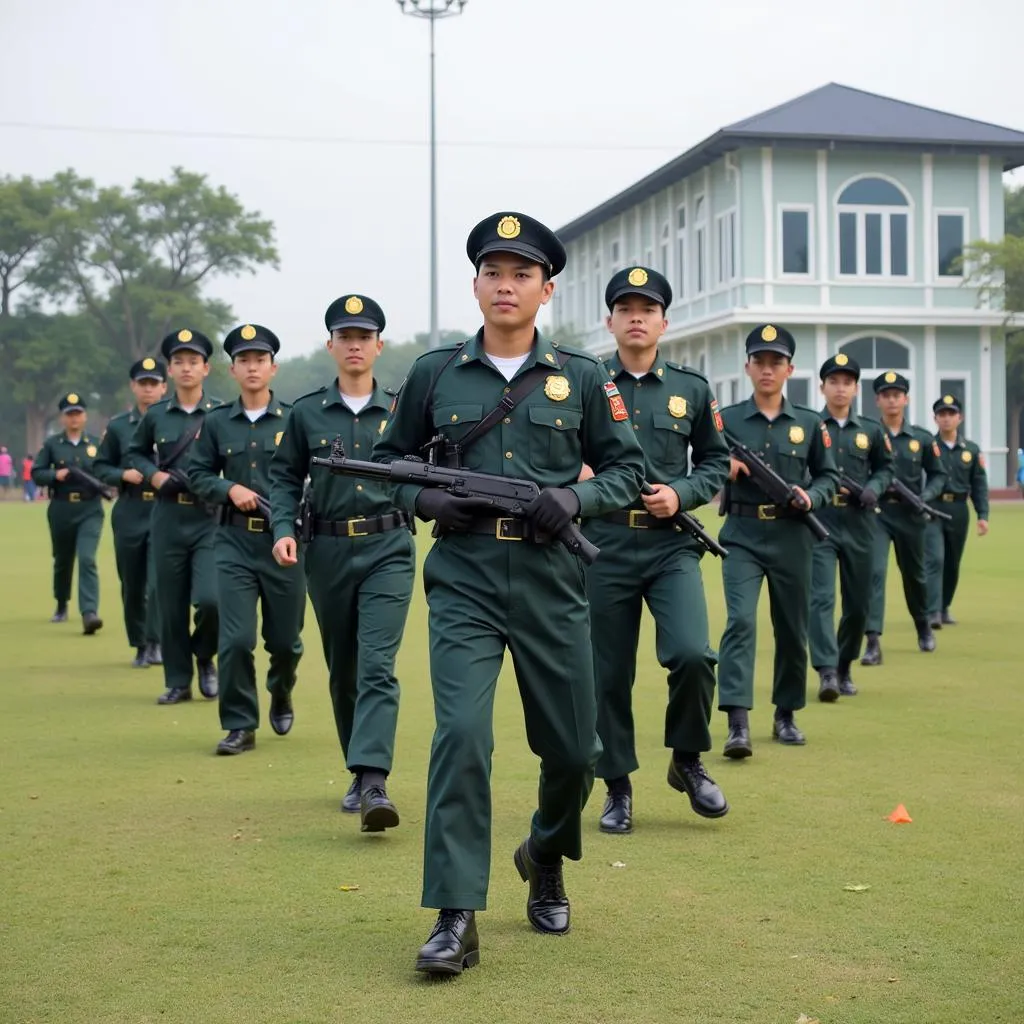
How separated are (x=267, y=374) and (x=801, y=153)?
4159cm

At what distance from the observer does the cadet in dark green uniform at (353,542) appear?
7.43 meters

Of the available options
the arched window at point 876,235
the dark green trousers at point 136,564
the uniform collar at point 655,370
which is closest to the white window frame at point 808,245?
the arched window at point 876,235

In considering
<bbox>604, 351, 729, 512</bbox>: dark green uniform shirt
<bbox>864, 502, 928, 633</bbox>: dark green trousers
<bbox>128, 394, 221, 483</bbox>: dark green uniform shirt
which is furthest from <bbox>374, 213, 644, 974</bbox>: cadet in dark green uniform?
<bbox>864, 502, 928, 633</bbox>: dark green trousers

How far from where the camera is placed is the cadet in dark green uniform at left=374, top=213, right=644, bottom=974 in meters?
5.26

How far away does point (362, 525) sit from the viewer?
304 inches

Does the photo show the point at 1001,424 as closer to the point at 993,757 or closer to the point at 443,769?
the point at 993,757

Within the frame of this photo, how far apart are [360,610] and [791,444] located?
2930 mm

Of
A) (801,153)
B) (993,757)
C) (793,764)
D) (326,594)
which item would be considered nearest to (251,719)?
(326,594)

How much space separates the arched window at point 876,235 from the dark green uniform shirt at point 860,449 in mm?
38709

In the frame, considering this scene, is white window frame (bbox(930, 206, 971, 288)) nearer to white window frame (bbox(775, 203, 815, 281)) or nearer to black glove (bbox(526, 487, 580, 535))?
white window frame (bbox(775, 203, 815, 281))

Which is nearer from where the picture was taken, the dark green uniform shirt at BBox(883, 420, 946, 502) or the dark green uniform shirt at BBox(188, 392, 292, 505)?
the dark green uniform shirt at BBox(188, 392, 292, 505)

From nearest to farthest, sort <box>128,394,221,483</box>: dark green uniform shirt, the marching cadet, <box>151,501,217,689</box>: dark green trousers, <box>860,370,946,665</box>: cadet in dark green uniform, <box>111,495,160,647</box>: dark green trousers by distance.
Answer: the marching cadet
<box>151,501,217,689</box>: dark green trousers
<box>128,394,221,483</box>: dark green uniform shirt
<box>111,495,160,647</box>: dark green trousers
<box>860,370,946,665</box>: cadet in dark green uniform

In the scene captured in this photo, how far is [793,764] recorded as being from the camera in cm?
873

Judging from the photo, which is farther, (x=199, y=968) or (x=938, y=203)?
(x=938, y=203)
